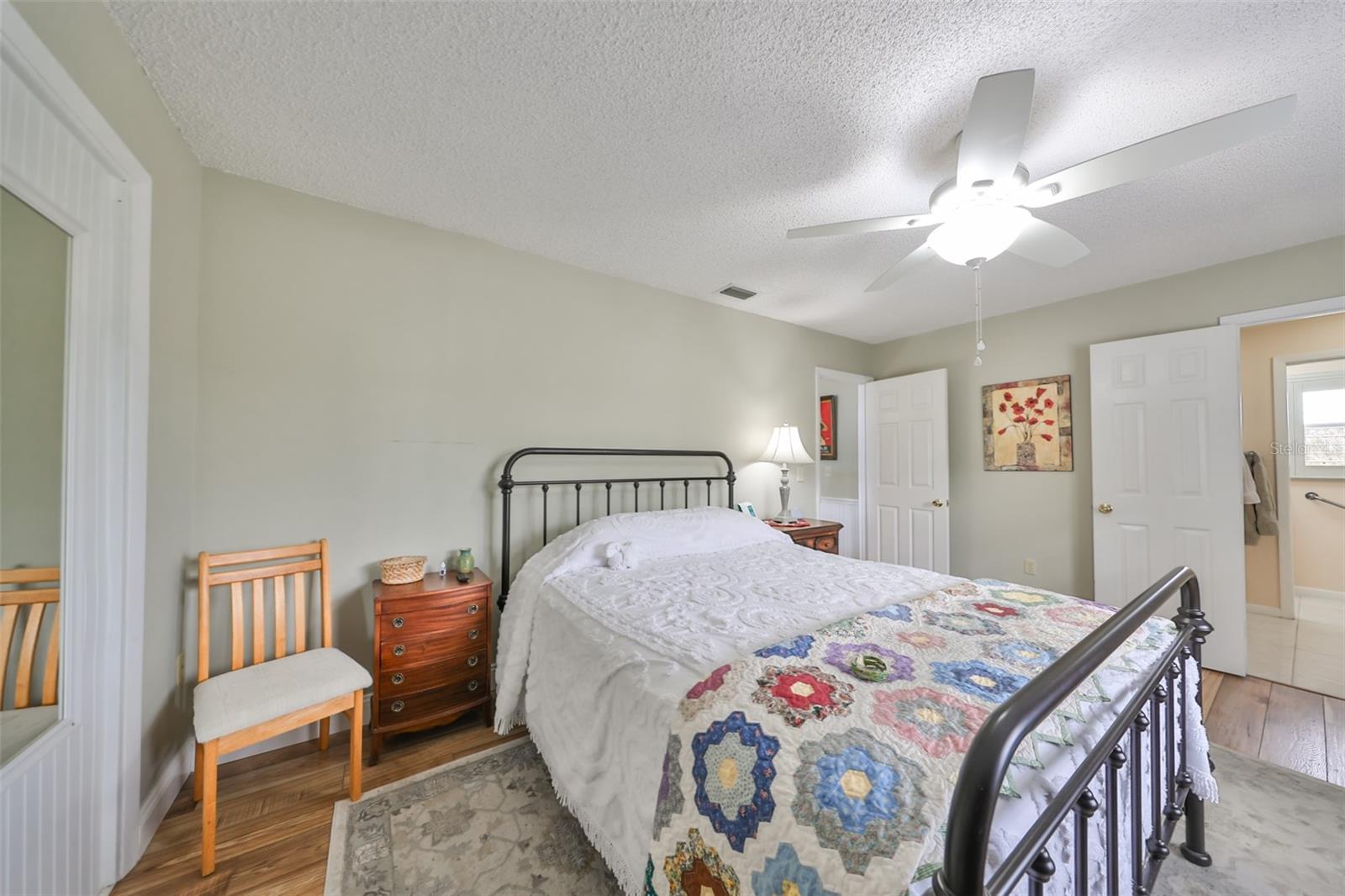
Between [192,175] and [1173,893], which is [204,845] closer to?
[192,175]

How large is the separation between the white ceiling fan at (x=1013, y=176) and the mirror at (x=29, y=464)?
220 centimetres

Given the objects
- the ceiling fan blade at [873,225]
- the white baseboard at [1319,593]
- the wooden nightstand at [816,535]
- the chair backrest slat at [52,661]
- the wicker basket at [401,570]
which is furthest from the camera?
the white baseboard at [1319,593]

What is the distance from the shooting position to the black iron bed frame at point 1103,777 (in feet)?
1.88

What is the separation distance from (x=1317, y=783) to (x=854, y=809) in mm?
2622

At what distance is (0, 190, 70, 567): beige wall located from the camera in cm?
104

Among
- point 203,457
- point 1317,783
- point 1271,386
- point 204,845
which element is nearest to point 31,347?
point 203,457

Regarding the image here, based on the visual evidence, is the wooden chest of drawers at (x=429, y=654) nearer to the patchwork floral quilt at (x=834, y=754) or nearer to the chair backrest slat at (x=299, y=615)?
the chair backrest slat at (x=299, y=615)

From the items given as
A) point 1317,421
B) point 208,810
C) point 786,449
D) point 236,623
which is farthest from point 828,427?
point 208,810

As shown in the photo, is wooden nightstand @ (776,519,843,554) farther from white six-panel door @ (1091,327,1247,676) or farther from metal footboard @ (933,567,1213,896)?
metal footboard @ (933,567,1213,896)

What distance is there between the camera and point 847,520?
185 inches

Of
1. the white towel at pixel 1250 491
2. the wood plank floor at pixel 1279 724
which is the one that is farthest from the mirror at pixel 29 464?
the white towel at pixel 1250 491

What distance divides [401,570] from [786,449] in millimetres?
2690

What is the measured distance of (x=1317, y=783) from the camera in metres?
1.85

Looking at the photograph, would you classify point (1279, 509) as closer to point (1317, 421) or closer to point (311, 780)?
point (1317, 421)
